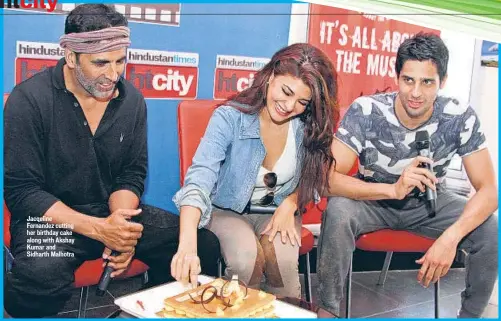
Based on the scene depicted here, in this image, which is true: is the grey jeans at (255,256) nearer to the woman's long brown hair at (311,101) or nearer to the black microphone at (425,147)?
the woman's long brown hair at (311,101)

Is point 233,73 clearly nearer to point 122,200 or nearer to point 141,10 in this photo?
point 141,10

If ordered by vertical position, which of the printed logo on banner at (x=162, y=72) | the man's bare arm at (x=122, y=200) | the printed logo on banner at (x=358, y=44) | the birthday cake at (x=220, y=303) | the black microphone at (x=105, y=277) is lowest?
the black microphone at (x=105, y=277)

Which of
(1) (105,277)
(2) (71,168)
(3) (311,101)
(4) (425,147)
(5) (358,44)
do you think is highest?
(5) (358,44)

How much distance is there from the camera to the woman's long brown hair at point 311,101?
194 centimetres

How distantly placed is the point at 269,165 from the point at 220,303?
0.57 m

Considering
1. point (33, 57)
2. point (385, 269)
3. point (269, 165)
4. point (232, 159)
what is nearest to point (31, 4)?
point (33, 57)

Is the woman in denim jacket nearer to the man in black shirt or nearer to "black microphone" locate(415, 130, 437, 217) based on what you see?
the man in black shirt

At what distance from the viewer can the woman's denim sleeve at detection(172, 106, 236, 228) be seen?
184cm

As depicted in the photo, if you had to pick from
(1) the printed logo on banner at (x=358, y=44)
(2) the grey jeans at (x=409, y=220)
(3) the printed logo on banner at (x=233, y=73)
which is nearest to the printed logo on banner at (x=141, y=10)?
(3) the printed logo on banner at (x=233, y=73)

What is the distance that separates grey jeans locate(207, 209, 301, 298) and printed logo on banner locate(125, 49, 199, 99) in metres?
0.43

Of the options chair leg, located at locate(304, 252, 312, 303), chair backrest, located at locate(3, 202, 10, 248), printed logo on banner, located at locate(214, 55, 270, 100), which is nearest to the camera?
chair backrest, located at locate(3, 202, 10, 248)

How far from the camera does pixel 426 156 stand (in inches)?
85.0

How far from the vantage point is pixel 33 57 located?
1.88m

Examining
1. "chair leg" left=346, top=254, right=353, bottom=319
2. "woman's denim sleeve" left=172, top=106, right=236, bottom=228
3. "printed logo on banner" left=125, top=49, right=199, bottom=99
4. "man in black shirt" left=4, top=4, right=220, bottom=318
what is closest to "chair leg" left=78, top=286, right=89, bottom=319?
"man in black shirt" left=4, top=4, right=220, bottom=318
